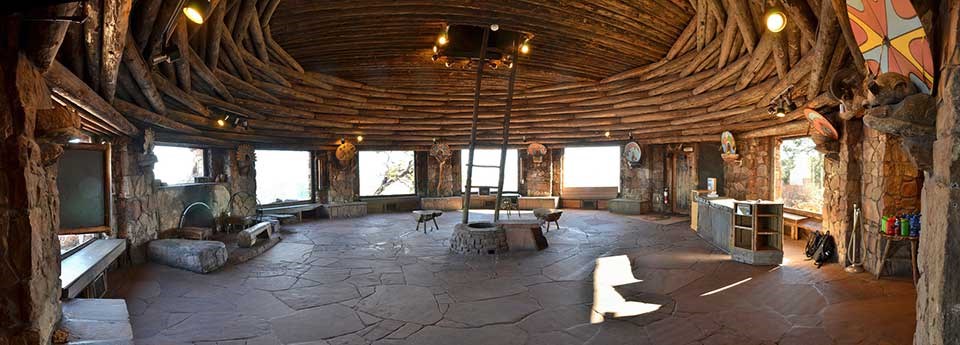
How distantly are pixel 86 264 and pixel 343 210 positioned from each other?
9.26 m

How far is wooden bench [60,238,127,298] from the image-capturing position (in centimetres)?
470

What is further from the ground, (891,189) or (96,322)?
(891,189)

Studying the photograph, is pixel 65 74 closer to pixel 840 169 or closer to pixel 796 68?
pixel 796 68

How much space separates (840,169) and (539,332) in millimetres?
6399

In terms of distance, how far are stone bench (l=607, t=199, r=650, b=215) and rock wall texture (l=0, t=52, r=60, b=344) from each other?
14.3 m

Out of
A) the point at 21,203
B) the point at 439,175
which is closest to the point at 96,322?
the point at 21,203

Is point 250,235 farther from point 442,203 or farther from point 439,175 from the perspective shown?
point 439,175

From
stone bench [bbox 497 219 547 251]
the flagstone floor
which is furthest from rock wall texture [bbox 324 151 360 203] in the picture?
stone bench [bbox 497 219 547 251]

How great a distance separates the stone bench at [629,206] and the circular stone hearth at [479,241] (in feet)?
25.1

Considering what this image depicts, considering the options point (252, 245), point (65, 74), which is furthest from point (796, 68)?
point (252, 245)

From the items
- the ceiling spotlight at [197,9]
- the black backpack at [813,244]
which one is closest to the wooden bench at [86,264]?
the ceiling spotlight at [197,9]

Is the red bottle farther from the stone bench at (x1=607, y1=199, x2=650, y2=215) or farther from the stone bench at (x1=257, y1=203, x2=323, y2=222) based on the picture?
the stone bench at (x1=257, y1=203, x2=323, y2=222)

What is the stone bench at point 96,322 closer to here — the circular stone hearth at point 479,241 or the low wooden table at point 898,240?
the circular stone hearth at point 479,241

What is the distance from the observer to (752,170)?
11531 mm
